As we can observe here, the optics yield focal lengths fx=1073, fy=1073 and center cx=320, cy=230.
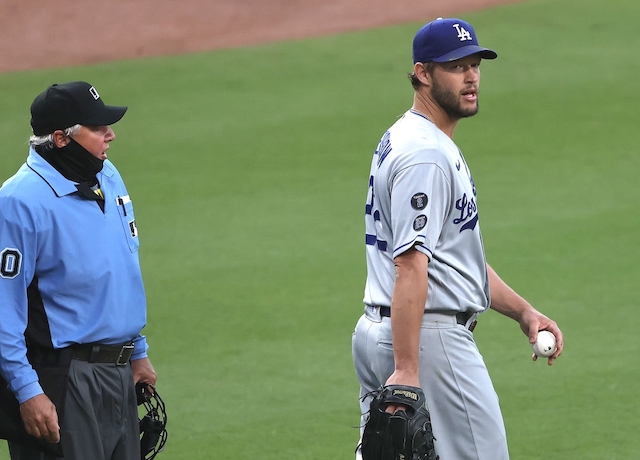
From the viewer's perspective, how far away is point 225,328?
7.46 meters

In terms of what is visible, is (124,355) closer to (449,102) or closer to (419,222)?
(419,222)

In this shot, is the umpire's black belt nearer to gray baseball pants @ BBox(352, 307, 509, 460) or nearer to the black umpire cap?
the black umpire cap

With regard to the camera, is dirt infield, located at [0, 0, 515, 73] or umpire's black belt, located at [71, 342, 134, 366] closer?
umpire's black belt, located at [71, 342, 134, 366]

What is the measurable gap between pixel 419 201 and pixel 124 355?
1.28 m

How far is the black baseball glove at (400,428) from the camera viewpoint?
11.5 feet

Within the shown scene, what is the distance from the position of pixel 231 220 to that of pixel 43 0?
7312mm

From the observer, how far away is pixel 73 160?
4.01 metres

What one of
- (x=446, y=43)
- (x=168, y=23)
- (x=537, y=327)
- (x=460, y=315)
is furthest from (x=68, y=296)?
(x=168, y=23)

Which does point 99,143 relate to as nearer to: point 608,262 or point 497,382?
point 497,382

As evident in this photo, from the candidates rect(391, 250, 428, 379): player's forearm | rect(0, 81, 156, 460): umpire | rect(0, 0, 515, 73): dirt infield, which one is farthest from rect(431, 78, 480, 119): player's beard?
rect(0, 0, 515, 73): dirt infield

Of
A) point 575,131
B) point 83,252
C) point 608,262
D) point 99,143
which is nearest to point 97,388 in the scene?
point 83,252

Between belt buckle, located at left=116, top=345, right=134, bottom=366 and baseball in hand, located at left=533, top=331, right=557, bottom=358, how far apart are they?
157 centimetres

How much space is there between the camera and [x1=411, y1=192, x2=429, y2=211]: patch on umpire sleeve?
3.67 metres

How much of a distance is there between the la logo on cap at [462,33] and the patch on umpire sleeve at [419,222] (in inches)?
28.7
